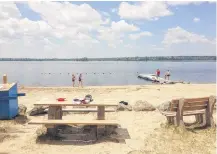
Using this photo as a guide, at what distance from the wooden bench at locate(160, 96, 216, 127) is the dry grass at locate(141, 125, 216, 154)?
30 centimetres

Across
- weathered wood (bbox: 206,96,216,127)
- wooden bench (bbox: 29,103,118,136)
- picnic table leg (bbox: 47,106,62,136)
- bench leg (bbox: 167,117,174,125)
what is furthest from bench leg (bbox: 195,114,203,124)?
picnic table leg (bbox: 47,106,62,136)

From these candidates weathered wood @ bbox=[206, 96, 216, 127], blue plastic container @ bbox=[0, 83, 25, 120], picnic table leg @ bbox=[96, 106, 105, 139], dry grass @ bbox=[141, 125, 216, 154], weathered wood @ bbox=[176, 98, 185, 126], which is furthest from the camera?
blue plastic container @ bbox=[0, 83, 25, 120]

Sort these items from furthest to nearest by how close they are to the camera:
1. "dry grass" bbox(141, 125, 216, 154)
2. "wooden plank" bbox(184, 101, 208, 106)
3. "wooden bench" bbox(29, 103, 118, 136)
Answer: "wooden plank" bbox(184, 101, 208, 106)
"wooden bench" bbox(29, 103, 118, 136)
"dry grass" bbox(141, 125, 216, 154)

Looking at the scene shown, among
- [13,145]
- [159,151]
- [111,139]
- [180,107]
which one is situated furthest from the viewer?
[180,107]

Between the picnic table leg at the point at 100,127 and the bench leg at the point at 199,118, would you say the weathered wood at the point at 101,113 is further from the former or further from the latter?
the bench leg at the point at 199,118

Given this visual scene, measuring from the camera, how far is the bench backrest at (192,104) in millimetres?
9062

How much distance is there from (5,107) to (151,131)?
15.8ft

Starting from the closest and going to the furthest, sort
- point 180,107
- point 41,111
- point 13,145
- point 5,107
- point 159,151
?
point 159,151, point 13,145, point 180,107, point 5,107, point 41,111

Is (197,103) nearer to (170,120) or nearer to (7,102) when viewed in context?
(170,120)

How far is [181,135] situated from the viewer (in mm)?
8523

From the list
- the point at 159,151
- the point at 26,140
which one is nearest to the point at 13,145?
the point at 26,140

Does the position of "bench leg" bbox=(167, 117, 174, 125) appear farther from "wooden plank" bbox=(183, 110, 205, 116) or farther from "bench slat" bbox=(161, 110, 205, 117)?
"wooden plank" bbox=(183, 110, 205, 116)

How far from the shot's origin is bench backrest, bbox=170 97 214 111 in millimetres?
9062

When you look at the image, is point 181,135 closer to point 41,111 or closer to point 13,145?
point 13,145
